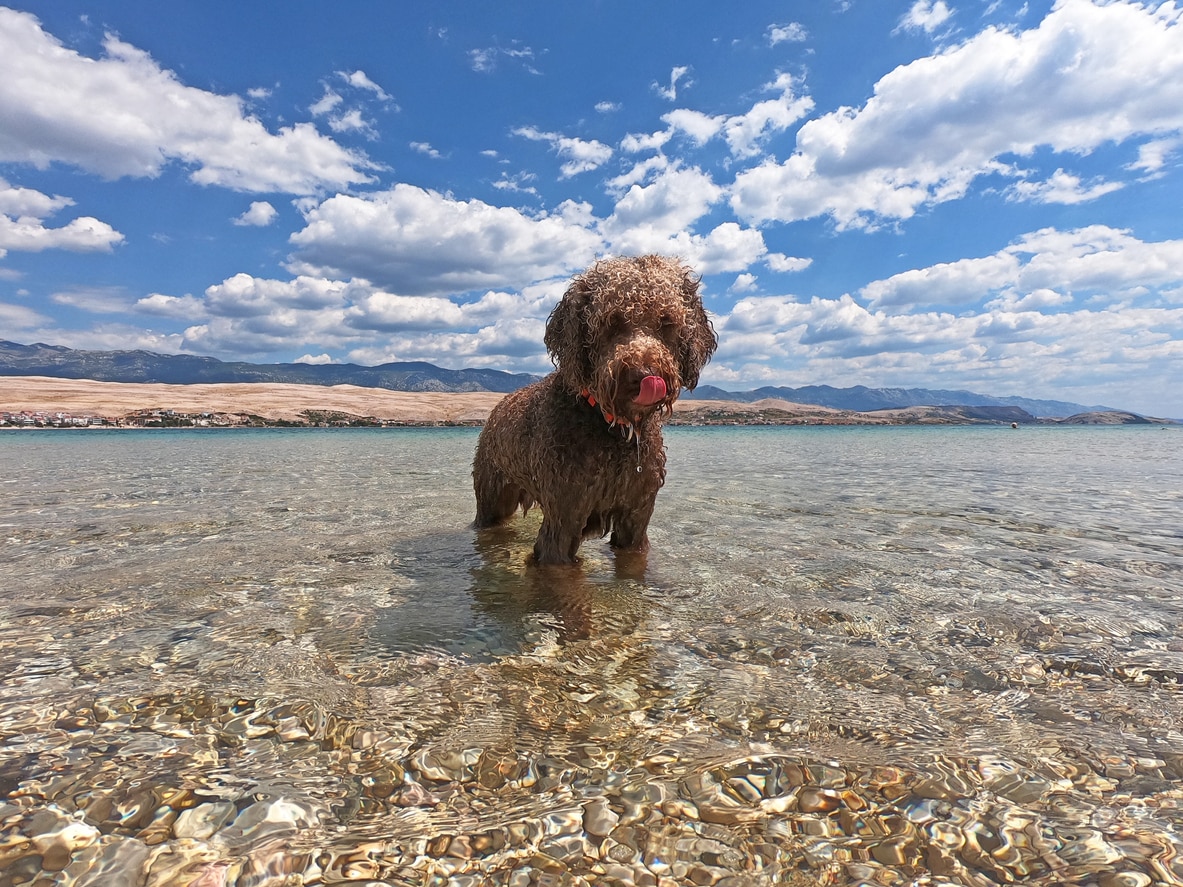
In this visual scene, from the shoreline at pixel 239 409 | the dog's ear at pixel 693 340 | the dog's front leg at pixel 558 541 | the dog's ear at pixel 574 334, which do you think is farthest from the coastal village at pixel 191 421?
the dog's ear at pixel 693 340

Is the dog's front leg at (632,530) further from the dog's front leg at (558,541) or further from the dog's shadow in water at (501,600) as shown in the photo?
the dog's front leg at (558,541)

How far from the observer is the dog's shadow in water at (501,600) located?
14.9ft

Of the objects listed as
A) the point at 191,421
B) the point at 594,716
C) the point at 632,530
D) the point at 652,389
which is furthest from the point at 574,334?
the point at 191,421

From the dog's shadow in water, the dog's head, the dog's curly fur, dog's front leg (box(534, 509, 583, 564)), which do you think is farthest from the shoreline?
the dog's head

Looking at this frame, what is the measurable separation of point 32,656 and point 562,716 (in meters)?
3.84

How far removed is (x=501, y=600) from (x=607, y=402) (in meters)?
2.27

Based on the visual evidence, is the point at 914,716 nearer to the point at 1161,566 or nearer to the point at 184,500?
the point at 1161,566

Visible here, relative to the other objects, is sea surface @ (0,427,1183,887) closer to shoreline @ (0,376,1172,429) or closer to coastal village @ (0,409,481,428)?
shoreline @ (0,376,1172,429)

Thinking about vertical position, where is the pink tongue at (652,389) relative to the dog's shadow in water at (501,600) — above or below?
above

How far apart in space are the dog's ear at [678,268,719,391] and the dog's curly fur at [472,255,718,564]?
1 centimetres

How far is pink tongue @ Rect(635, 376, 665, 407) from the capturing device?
4.21m

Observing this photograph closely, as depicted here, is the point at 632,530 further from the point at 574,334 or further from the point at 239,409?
the point at 239,409

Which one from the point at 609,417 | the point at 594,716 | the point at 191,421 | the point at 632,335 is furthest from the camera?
the point at 191,421

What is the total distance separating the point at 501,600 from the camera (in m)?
5.48
